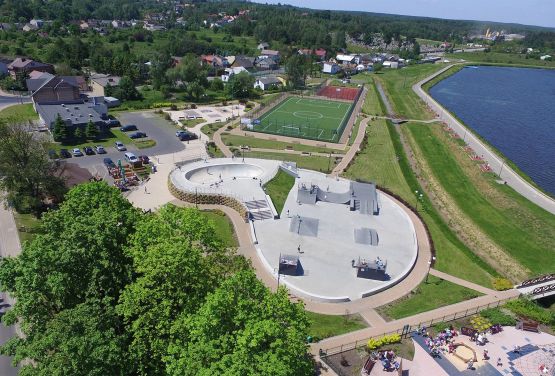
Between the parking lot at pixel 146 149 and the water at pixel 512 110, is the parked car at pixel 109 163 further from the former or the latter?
the water at pixel 512 110

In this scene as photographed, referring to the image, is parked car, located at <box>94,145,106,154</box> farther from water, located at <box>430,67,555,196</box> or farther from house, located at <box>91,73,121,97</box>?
water, located at <box>430,67,555,196</box>

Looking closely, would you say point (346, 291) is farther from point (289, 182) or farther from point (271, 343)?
point (289, 182)

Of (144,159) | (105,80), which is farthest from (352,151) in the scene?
(105,80)

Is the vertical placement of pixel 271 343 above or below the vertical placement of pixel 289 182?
above

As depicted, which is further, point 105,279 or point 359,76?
point 359,76

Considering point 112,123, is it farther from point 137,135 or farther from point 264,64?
point 264,64

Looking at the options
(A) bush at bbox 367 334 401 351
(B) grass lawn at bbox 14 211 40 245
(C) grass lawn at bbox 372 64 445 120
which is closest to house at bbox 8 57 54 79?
(B) grass lawn at bbox 14 211 40 245

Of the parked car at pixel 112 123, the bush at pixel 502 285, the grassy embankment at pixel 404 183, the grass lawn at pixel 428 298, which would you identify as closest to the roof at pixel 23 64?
the parked car at pixel 112 123

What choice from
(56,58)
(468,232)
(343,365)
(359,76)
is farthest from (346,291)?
(359,76)
